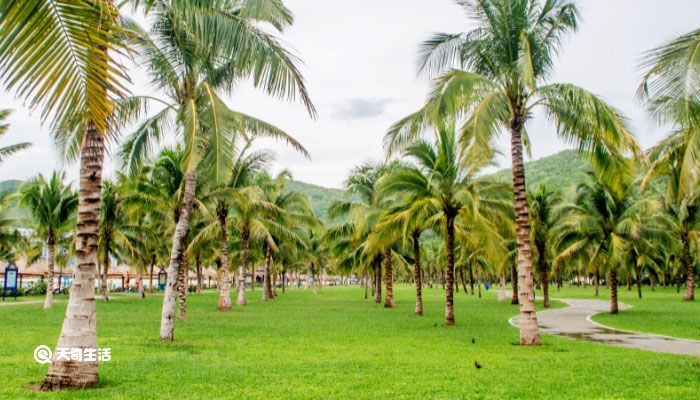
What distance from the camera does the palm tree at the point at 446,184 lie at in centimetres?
1772

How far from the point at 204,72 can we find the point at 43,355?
7.51 m

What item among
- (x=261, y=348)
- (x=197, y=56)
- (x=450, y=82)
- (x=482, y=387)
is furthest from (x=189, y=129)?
(x=482, y=387)

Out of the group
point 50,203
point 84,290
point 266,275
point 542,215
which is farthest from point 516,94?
point 266,275

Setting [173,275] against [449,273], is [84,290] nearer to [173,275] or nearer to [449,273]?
[173,275]

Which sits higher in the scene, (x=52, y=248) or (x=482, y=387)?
(x=52, y=248)

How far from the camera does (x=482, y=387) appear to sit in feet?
24.7

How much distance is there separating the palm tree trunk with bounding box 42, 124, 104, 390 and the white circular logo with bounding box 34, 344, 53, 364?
2.53 meters

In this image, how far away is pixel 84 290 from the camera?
7.16 meters

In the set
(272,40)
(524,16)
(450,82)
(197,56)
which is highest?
(524,16)

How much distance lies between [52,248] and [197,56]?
65.1 feet

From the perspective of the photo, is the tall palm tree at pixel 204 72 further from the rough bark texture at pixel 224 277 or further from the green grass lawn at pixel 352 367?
the rough bark texture at pixel 224 277

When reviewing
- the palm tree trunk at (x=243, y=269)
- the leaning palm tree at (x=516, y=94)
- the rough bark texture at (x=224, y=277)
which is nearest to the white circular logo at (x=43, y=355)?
the leaning palm tree at (x=516, y=94)

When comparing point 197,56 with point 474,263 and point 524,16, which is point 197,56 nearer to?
point 524,16

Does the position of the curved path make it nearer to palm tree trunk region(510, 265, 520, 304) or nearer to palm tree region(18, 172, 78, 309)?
palm tree trunk region(510, 265, 520, 304)
